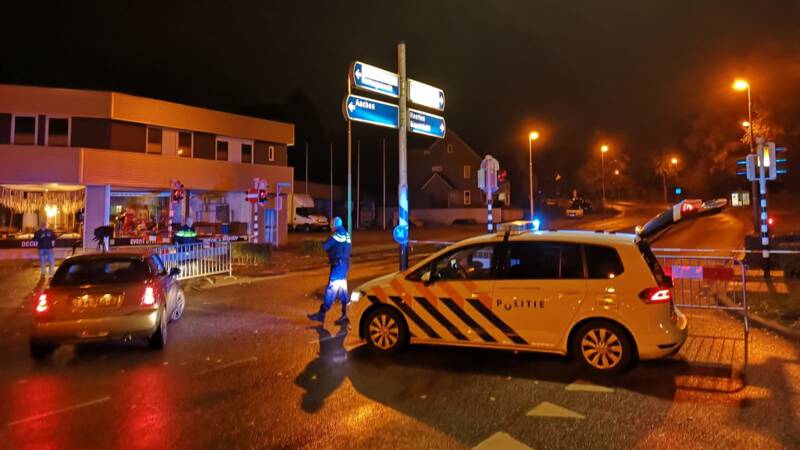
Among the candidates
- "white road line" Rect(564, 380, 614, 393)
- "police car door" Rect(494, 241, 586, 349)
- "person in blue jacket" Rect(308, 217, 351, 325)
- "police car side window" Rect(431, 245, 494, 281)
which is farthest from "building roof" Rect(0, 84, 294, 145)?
"white road line" Rect(564, 380, 614, 393)

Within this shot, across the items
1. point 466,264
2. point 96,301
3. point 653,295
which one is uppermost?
point 466,264

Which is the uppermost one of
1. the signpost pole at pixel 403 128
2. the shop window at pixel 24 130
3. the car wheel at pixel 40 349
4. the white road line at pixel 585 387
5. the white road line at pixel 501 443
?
the shop window at pixel 24 130

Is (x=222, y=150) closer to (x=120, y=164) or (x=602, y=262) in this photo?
(x=120, y=164)

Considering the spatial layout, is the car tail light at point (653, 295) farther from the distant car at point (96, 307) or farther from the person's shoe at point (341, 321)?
the distant car at point (96, 307)

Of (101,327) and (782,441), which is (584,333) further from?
(101,327)

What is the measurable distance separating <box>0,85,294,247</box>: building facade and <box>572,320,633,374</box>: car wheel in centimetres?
1798

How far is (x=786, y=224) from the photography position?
35500 millimetres

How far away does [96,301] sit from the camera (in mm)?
6969

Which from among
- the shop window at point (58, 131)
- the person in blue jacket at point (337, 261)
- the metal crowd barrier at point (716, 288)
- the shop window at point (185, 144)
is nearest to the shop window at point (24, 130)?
the shop window at point (58, 131)

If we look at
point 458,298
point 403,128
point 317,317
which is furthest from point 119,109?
point 458,298

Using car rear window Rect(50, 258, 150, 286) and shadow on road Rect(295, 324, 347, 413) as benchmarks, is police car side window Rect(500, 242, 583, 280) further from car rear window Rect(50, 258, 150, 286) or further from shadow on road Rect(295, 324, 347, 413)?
car rear window Rect(50, 258, 150, 286)

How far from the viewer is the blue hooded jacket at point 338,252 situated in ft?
30.1

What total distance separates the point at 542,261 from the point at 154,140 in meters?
23.4

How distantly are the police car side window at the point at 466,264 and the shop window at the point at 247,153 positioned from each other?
78.3 feet
